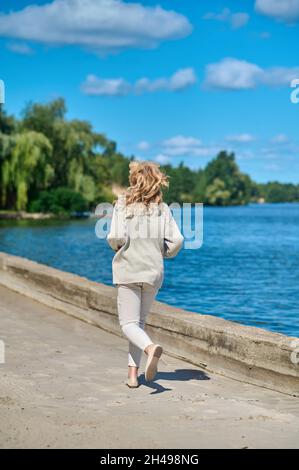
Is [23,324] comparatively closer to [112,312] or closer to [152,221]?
[112,312]

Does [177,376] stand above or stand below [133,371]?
below

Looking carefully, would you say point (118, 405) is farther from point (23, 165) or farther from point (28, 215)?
point (28, 215)

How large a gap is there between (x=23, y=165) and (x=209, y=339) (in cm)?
5453

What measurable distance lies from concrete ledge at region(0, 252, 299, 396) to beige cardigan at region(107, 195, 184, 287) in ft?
3.30

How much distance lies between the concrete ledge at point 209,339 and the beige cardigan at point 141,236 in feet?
3.30

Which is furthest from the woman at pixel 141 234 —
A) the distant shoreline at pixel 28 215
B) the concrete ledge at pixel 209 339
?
the distant shoreline at pixel 28 215

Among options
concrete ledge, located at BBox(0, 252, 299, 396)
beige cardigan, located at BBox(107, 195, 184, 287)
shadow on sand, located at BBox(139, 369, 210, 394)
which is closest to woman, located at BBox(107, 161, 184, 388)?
beige cardigan, located at BBox(107, 195, 184, 287)

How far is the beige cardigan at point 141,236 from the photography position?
18.9 feet

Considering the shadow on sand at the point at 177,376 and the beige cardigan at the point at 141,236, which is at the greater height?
the beige cardigan at the point at 141,236

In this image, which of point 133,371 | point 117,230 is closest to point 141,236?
point 117,230

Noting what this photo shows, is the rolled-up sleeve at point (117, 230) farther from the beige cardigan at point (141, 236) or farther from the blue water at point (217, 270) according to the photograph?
the blue water at point (217, 270)

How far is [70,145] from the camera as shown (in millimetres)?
67562

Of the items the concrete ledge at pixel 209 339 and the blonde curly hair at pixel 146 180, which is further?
the concrete ledge at pixel 209 339

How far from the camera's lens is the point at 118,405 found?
17.3 ft
